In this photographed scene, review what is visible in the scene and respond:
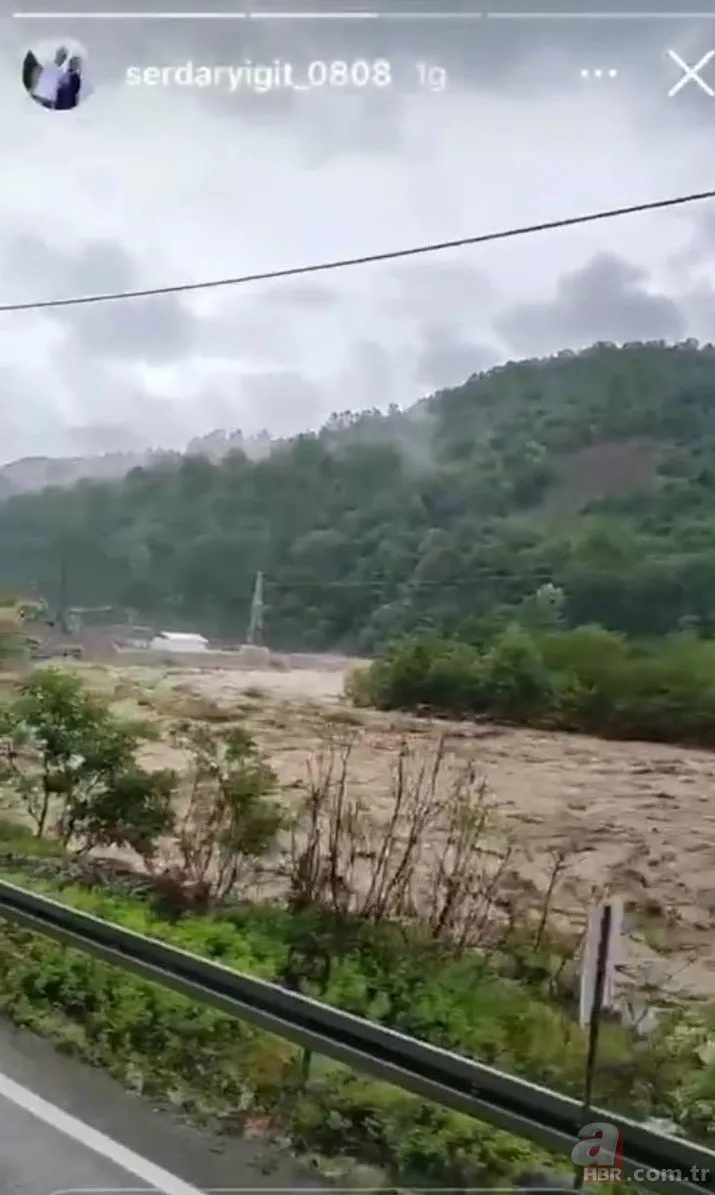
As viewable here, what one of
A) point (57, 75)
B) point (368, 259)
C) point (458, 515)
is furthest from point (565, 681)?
point (57, 75)

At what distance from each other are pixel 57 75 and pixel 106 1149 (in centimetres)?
194

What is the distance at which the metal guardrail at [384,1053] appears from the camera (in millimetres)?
1513

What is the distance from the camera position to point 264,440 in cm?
219

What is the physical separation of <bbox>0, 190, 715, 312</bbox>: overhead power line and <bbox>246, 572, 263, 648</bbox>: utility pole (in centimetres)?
57

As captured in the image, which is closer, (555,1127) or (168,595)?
(555,1127)

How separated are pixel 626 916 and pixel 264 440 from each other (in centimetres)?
106

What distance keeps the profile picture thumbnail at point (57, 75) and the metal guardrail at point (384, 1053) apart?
5.08 feet

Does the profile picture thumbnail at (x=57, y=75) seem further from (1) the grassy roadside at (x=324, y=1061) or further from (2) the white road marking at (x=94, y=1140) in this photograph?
(2) the white road marking at (x=94, y=1140)

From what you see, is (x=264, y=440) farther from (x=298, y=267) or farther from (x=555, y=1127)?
(x=555, y=1127)

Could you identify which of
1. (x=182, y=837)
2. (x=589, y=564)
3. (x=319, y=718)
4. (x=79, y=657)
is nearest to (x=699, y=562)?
(x=589, y=564)

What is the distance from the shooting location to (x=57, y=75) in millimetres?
2299

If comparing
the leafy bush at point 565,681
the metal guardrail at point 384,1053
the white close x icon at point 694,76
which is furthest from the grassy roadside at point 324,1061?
the white close x icon at point 694,76

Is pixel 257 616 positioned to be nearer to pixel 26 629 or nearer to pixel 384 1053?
pixel 26 629

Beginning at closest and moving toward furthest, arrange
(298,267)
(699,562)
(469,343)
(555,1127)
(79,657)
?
(555,1127) < (699,562) < (469,343) < (298,267) < (79,657)
